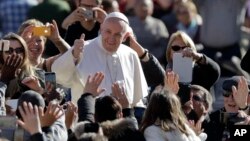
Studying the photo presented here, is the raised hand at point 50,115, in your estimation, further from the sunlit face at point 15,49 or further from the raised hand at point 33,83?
the sunlit face at point 15,49

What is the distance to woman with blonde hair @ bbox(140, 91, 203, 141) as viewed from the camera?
1220 centimetres

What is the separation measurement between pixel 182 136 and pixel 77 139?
968 millimetres

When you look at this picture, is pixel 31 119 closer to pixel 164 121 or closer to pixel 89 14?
pixel 164 121

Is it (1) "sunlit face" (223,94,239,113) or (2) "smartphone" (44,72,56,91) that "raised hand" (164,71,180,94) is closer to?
(1) "sunlit face" (223,94,239,113)

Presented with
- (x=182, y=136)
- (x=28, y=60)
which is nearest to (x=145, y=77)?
(x=28, y=60)

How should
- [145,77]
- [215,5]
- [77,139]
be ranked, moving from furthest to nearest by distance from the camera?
[215,5] → [145,77] → [77,139]

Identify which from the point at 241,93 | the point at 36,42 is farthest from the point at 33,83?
the point at 241,93

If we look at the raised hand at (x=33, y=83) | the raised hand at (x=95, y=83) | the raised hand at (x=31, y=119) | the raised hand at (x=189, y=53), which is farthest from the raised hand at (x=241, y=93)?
the raised hand at (x=31, y=119)

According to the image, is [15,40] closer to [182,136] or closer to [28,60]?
[28,60]

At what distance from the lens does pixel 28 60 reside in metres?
13.6

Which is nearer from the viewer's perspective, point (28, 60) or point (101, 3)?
point (28, 60)

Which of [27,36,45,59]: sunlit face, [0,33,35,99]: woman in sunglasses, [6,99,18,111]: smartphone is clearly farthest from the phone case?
[27,36,45,59]: sunlit face

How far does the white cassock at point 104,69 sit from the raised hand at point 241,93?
3.25 ft

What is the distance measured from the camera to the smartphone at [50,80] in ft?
43.3
